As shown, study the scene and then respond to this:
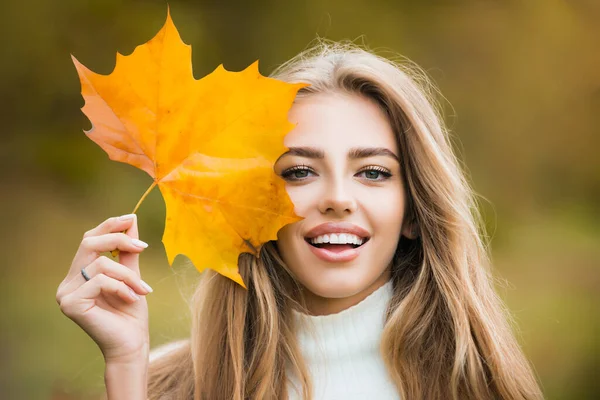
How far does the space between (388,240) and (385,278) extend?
180 millimetres

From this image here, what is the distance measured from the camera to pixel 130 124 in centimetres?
192

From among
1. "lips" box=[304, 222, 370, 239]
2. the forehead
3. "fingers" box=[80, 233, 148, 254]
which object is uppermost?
the forehead

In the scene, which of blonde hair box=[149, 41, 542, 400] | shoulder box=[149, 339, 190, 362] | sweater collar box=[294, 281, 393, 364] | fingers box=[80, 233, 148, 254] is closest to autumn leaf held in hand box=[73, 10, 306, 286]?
fingers box=[80, 233, 148, 254]

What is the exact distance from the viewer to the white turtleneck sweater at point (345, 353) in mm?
2193

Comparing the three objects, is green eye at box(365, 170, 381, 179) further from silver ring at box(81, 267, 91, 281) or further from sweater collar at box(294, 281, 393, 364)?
silver ring at box(81, 267, 91, 281)

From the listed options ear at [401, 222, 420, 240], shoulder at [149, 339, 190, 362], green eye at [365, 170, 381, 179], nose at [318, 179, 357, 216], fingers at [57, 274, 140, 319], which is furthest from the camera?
shoulder at [149, 339, 190, 362]

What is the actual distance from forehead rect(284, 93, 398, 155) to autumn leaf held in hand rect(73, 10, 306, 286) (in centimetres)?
18

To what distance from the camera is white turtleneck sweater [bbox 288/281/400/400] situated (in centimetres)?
219

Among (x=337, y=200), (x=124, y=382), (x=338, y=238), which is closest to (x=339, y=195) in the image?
(x=337, y=200)

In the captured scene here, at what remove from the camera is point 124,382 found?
1937mm

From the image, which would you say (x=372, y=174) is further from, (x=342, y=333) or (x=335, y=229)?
(x=342, y=333)

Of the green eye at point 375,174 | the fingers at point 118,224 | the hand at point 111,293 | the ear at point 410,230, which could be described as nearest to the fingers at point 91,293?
the hand at point 111,293

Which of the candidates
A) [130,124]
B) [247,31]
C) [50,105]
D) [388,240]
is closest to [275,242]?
[388,240]

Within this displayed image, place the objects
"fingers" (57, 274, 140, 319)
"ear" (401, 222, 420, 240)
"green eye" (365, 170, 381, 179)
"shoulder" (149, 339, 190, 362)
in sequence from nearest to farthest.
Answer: "fingers" (57, 274, 140, 319) → "green eye" (365, 170, 381, 179) → "ear" (401, 222, 420, 240) → "shoulder" (149, 339, 190, 362)
